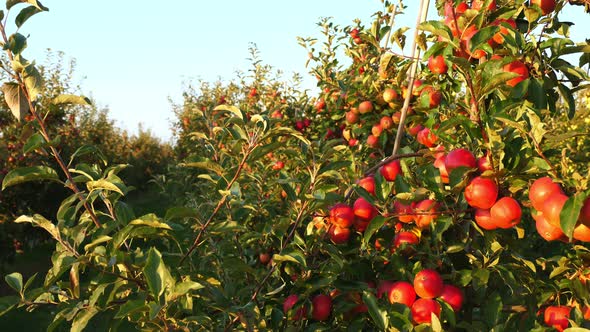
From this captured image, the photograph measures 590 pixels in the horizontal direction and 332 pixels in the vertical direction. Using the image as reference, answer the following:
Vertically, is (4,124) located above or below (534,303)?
above

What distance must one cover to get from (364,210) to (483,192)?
16.4 inches

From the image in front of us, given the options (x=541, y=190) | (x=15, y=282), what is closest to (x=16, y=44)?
(x=15, y=282)

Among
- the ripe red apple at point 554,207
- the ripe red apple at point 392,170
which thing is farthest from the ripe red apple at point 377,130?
the ripe red apple at point 554,207

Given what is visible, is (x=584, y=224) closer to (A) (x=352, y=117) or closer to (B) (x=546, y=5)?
(B) (x=546, y=5)

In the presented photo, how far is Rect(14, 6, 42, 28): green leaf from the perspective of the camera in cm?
137

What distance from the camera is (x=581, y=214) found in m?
1.23

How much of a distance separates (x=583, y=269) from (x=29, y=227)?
736 cm

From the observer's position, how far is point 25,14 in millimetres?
1388

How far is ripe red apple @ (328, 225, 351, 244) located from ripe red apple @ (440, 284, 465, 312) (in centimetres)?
39

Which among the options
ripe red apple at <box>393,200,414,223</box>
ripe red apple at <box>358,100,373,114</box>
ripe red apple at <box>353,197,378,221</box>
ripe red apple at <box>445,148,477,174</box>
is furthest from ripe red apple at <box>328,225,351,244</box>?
ripe red apple at <box>358,100,373,114</box>

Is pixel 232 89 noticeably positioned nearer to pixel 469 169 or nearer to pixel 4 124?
pixel 4 124

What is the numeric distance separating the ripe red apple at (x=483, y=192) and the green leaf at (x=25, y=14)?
4.48ft

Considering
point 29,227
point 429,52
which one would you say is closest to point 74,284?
point 429,52

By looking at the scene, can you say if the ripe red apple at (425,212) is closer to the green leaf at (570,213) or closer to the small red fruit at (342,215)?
the small red fruit at (342,215)
